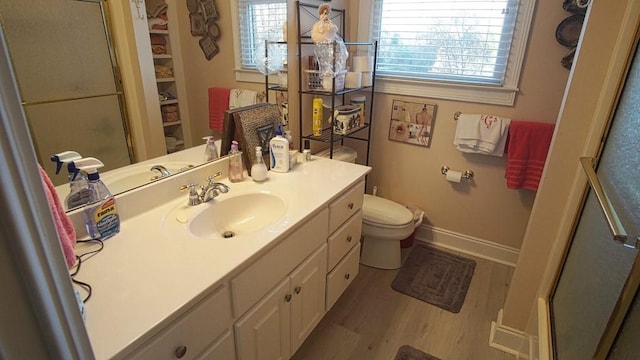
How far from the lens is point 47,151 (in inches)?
39.0

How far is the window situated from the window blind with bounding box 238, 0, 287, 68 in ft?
2.72

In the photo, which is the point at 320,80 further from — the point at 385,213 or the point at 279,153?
the point at 385,213

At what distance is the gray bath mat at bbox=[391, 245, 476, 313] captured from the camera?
210 centimetres

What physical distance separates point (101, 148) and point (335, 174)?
97cm

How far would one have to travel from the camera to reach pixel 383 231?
88.0 inches

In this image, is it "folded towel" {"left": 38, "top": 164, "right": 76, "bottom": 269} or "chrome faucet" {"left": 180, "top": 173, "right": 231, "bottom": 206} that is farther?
"chrome faucet" {"left": 180, "top": 173, "right": 231, "bottom": 206}

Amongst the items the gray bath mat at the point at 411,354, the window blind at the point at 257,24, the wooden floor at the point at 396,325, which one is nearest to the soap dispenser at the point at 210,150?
the window blind at the point at 257,24

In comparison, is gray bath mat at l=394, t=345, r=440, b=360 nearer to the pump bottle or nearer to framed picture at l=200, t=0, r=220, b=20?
the pump bottle

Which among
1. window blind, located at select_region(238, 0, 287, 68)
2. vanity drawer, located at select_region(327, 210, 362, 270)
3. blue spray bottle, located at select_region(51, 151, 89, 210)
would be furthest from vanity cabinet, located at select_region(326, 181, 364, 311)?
blue spray bottle, located at select_region(51, 151, 89, 210)

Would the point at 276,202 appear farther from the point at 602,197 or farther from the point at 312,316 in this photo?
the point at 602,197

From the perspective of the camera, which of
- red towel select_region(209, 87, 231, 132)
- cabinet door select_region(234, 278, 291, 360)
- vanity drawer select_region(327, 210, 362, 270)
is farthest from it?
vanity drawer select_region(327, 210, 362, 270)

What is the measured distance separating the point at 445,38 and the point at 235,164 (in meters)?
1.51

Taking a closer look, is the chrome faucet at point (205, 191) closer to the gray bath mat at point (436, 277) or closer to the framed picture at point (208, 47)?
the framed picture at point (208, 47)

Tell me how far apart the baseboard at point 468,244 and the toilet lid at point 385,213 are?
0.39 metres
